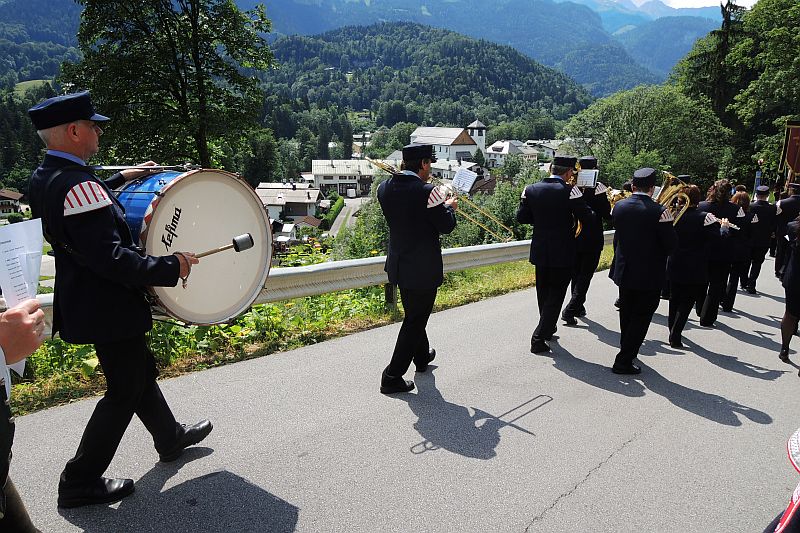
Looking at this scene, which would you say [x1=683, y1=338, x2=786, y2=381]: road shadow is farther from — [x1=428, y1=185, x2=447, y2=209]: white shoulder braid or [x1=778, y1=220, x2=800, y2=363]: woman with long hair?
[x1=428, y1=185, x2=447, y2=209]: white shoulder braid

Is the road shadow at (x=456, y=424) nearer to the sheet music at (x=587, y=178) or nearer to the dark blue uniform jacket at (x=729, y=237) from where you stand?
the sheet music at (x=587, y=178)

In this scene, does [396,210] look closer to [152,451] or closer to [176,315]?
[176,315]

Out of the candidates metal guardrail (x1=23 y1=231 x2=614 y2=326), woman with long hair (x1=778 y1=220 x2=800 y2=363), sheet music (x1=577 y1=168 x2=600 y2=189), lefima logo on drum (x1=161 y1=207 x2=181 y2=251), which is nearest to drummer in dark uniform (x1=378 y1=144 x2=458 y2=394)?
metal guardrail (x1=23 y1=231 x2=614 y2=326)

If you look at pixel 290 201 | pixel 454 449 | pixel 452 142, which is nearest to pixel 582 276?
pixel 454 449

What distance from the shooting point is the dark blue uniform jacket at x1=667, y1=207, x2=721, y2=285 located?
6578 mm

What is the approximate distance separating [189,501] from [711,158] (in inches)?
2069

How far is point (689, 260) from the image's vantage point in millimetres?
6586

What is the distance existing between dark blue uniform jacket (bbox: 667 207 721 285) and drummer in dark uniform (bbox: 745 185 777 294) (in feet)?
11.3

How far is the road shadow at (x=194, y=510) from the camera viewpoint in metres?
3.01

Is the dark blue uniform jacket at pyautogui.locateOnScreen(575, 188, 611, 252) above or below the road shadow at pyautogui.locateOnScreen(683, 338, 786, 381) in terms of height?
above

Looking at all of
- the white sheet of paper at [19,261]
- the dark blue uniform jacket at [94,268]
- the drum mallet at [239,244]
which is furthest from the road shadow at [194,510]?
the drum mallet at [239,244]

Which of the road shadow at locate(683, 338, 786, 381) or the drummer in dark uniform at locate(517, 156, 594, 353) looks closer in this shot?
the road shadow at locate(683, 338, 786, 381)

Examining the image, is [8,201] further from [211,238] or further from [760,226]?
[211,238]

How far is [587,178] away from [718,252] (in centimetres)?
225
